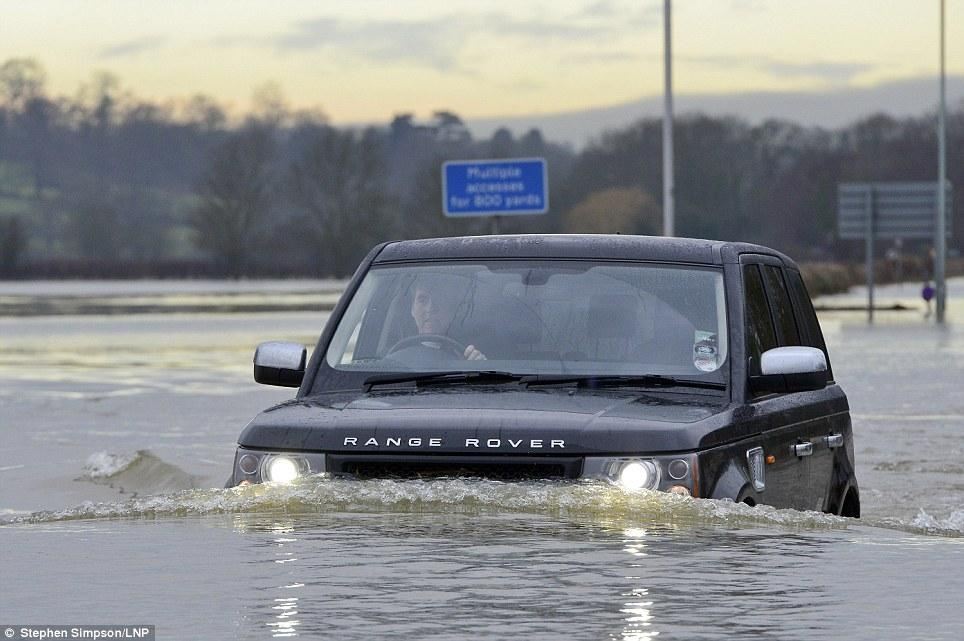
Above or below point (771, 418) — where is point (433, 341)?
above

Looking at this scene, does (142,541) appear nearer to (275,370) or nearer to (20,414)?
(275,370)

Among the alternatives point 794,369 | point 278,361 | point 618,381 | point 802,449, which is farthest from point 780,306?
point 278,361

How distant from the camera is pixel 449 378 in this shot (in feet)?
24.0

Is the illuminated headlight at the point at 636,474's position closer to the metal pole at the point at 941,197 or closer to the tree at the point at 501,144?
the metal pole at the point at 941,197

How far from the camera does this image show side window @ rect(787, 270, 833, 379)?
8.91 meters

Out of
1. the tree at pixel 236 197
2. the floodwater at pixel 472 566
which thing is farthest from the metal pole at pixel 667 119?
the tree at pixel 236 197

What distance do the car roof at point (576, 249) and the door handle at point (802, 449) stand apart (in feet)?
2.51

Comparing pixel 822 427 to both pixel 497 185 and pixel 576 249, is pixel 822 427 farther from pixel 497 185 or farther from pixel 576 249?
pixel 497 185

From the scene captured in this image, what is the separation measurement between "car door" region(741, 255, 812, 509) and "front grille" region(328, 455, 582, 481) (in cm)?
105

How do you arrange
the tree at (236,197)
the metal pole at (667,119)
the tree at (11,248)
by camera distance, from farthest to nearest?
1. the tree at (236,197)
2. the tree at (11,248)
3. the metal pole at (667,119)

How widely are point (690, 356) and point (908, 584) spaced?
2.11m

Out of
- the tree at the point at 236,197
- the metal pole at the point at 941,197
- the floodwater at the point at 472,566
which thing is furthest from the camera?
the tree at the point at 236,197

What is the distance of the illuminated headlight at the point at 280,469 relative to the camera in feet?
22.2

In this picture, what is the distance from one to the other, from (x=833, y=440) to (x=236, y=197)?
454ft
